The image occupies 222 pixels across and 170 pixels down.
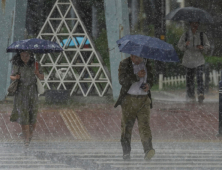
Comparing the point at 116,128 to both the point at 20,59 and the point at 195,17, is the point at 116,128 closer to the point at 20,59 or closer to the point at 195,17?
the point at 20,59

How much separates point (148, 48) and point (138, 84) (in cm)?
61

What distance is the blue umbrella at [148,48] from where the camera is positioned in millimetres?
7699

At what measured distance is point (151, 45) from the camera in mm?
7832

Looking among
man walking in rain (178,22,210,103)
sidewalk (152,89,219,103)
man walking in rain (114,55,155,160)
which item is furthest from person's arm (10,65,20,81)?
sidewalk (152,89,219,103)

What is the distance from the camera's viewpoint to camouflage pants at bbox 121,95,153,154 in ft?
26.6

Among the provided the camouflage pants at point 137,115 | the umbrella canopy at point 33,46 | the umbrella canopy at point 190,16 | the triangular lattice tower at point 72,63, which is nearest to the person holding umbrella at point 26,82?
the umbrella canopy at point 33,46

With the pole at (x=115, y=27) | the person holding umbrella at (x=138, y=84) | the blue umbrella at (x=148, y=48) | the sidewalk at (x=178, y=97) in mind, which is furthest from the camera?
the sidewalk at (x=178, y=97)

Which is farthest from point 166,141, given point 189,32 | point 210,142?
point 189,32

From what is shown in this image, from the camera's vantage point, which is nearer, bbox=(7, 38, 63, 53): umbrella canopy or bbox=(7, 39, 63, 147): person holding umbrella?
bbox=(7, 38, 63, 53): umbrella canopy

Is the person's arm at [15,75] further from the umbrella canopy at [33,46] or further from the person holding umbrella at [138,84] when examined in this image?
the person holding umbrella at [138,84]

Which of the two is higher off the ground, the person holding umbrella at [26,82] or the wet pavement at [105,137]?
the person holding umbrella at [26,82]

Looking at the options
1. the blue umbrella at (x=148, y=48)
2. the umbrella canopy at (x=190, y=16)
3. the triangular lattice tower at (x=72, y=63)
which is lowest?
the triangular lattice tower at (x=72, y=63)

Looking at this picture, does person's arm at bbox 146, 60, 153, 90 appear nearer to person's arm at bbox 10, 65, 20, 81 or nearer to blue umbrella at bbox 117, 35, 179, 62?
blue umbrella at bbox 117, 35, 179, 62

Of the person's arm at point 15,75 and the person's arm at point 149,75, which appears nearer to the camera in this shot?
the person's arm at point 149,75
